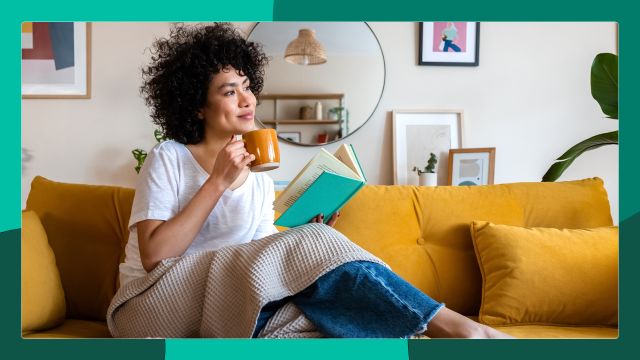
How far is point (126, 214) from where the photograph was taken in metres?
1.28

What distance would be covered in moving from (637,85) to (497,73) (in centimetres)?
51

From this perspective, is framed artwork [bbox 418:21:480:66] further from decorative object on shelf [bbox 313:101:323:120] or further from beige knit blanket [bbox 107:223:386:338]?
beige knit blanket [bbox 107:223:386:338]

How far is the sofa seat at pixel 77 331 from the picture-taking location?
41.4 inches

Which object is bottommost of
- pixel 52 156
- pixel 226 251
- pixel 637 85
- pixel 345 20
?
pixel 226 251

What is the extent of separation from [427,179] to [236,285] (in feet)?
2.23

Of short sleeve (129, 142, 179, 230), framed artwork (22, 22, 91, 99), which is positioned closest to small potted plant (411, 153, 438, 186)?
short sleeve (129, 142, 179, 230)

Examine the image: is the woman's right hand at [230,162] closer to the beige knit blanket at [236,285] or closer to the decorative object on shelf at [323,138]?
the beige knit blanket at [236,285]

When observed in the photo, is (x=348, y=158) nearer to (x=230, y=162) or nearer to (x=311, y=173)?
(x=311, y=173)

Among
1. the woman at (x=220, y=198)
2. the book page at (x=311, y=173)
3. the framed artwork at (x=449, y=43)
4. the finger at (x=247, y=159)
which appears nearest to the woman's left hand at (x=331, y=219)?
the woman at (x=220, y=198)

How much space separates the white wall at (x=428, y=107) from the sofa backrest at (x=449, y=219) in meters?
0.04

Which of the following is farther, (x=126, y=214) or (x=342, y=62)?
(x=342, y=62)

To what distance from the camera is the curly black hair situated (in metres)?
1.16

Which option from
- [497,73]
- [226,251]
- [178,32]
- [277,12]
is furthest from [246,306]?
[497,73]

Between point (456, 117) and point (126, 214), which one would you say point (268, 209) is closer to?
point (126, 214)
